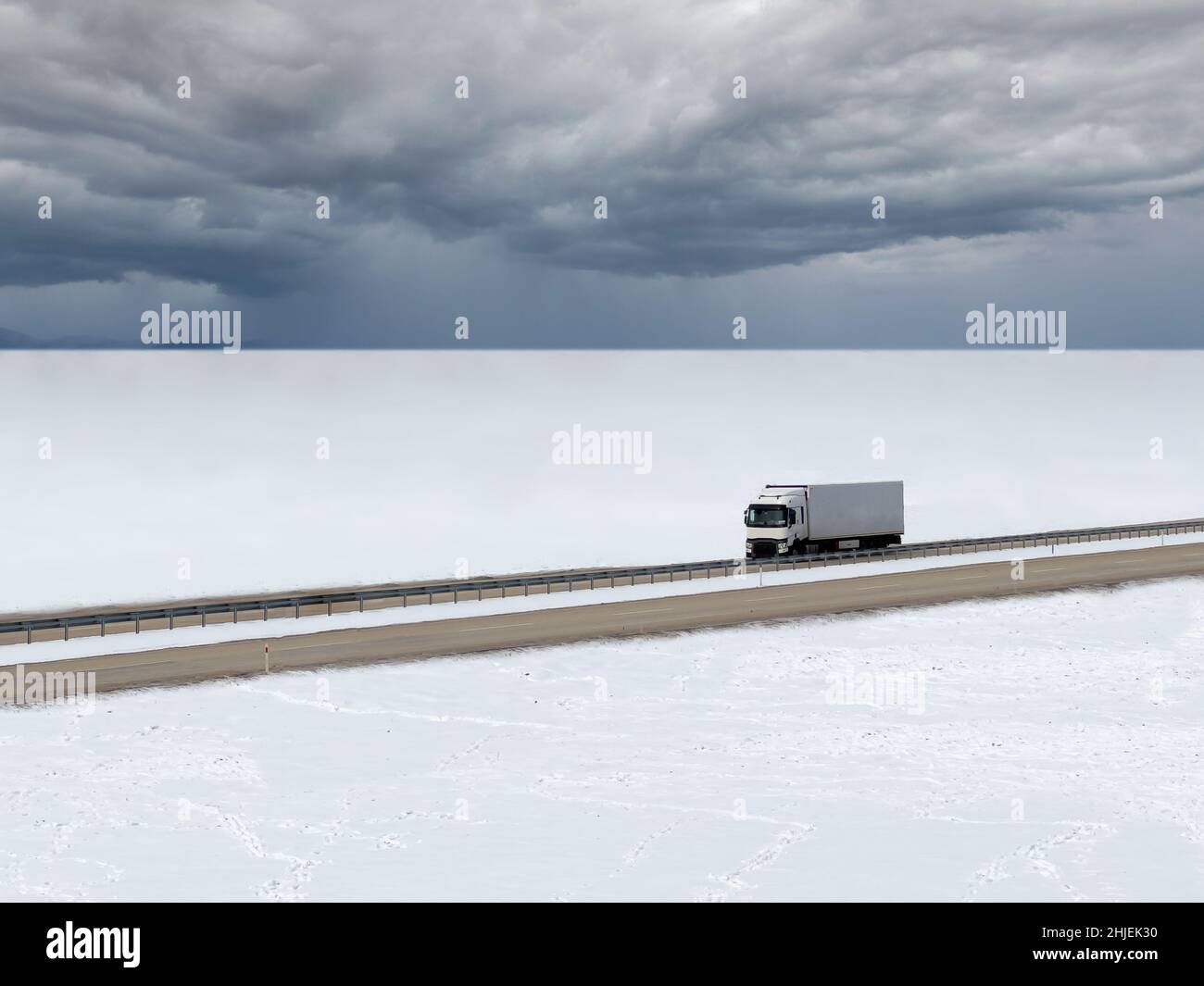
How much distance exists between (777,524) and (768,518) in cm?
46

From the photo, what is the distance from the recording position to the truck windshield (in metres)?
48.6

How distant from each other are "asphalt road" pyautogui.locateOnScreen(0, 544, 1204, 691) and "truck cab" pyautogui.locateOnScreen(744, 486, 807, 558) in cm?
444

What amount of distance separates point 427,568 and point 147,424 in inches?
4598

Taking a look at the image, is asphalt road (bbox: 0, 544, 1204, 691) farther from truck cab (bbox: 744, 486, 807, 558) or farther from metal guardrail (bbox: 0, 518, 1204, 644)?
truck cab (bbox: 744, 486, 807, 558)

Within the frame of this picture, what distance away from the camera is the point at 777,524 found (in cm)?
4853

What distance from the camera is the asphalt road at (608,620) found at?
29.5 meters

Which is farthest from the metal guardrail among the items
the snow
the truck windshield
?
the truck windshield

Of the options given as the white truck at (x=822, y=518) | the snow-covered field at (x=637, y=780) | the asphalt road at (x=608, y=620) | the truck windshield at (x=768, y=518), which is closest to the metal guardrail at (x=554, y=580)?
the white truck at (x=822, y=518)

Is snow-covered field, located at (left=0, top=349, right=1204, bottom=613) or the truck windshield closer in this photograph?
the truck windshield

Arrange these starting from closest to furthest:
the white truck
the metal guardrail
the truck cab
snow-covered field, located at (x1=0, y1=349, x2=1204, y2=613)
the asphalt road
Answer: the asphalt road < the metal guardrail < the truck cab < the white truck < snow-covered field, located at (x1=0, y1=349, x2=1204, y2=613)

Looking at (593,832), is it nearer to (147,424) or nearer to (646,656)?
(646,656)

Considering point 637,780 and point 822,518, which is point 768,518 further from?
point 637,780

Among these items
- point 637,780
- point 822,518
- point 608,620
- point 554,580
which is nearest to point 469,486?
point 822,518
